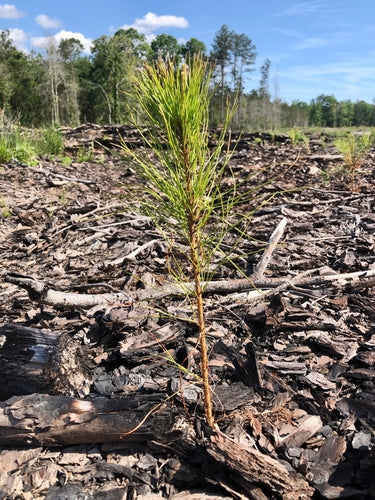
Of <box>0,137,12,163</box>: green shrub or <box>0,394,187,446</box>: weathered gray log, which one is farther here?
<box>0,137,12,163</box>: green shrub

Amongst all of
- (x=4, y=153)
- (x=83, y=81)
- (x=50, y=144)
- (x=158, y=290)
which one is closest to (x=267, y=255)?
(x=158, y=290)

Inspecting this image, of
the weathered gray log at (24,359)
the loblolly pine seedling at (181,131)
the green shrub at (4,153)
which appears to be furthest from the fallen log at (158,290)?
the green shrub at (4,153)

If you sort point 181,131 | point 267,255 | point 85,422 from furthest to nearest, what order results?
point 267,255, point 85,422, point 181,131

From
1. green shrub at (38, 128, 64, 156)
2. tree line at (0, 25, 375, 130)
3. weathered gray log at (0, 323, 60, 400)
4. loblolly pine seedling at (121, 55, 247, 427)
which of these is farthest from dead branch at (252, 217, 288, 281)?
tree line at (0, 25, 375, 130)

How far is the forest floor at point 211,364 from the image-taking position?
1782mm

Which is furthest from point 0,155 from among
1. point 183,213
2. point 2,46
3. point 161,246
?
point 2,46

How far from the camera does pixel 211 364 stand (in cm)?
238

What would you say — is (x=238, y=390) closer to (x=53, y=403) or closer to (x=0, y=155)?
(x=53, y=403)

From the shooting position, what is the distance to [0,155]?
28.7 ft

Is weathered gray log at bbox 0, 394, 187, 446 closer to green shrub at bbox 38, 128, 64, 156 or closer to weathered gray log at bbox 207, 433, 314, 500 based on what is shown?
weathered gray log at bbox 207, 433, 314, 500

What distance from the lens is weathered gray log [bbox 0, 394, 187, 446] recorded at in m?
1.87

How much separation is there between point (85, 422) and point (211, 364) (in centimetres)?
79

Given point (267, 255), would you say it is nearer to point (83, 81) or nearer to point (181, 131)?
point (181, 131)

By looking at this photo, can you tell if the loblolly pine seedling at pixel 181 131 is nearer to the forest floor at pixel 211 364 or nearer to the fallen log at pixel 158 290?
the forest floor at pixel 211 364
